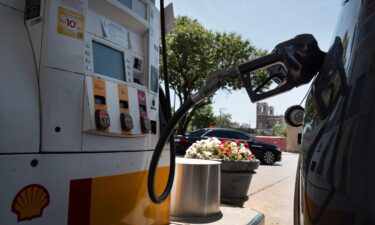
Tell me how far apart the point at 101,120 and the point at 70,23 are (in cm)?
45

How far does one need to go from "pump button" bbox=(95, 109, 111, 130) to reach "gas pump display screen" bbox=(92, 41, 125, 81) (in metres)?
0.21

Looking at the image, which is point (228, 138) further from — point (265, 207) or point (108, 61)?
point (108, 61)

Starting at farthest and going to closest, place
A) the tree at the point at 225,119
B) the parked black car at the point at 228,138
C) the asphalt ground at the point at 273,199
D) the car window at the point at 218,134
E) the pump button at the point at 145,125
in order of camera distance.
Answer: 1. the tree at the point at 225,119
2. the parked black car at the point at 228,138
3. the car window at the point at 218,134
4. the asphalt ground at the point at 273,199
5. the pump button at the point at 145,125

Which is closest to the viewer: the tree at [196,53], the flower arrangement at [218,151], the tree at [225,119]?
the flower arrangement at [218,151]

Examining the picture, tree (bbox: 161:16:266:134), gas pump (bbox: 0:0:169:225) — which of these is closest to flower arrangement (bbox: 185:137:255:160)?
gas pump (bbox: 0:0:169:225)

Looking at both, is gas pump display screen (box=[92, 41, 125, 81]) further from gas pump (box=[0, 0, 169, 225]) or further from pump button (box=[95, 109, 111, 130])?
pump button (box=[95, 109, 111, 130])

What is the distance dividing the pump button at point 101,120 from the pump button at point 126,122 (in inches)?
5.1

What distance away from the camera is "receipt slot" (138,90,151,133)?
206cm

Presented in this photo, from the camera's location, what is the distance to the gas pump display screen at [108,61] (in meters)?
1.83

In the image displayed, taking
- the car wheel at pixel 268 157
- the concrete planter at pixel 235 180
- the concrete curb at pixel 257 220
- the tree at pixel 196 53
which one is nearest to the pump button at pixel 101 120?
the concrete curb at pixel 257 220

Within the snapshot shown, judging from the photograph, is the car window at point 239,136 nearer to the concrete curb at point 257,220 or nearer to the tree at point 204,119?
the concrete curb at point 257,220

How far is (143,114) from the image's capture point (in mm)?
2090

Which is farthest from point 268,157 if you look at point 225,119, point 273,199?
point 225,119

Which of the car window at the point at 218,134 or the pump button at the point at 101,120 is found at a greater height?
the pump button at the point at 101,120
